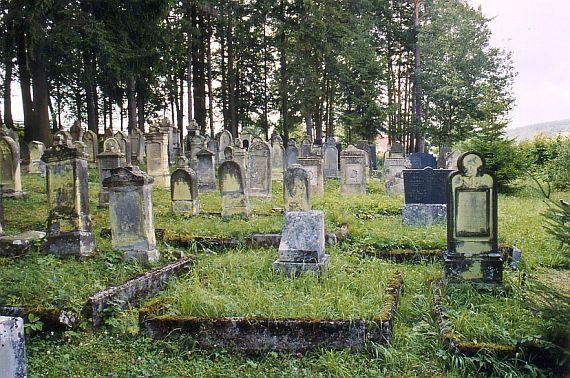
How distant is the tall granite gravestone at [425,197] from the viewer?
1047 centimetres

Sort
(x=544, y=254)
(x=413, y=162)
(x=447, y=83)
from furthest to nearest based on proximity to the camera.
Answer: (x=447, y=83)
(x=413, y=162)
(x=544, y=254)

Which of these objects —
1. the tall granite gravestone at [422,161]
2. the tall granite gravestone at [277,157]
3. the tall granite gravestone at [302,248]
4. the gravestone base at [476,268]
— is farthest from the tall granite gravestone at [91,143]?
the gravestone base at [476,268]

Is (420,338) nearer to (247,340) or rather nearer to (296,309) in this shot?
(296,309)

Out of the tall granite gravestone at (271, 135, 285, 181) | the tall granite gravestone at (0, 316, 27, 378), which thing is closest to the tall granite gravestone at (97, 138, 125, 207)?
the tall granite gravestone at (271, 135, 285, 181)

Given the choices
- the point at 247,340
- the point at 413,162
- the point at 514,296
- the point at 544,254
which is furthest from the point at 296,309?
the point at 413,162

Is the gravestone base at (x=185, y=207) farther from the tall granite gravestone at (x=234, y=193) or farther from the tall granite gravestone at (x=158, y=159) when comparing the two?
the tall granite gravestone at (x=158, y=159)

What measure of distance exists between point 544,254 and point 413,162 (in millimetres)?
12336

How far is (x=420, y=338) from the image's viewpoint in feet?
16.9

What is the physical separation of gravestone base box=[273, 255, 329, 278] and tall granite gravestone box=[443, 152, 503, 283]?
61.8 inches

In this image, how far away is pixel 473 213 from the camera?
21.4ft

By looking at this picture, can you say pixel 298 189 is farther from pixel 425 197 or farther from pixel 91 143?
pixel 91 143

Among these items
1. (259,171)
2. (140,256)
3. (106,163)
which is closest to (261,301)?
(140,256)

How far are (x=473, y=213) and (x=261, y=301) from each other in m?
2.94

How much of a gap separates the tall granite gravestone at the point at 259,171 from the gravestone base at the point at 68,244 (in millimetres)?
7037
